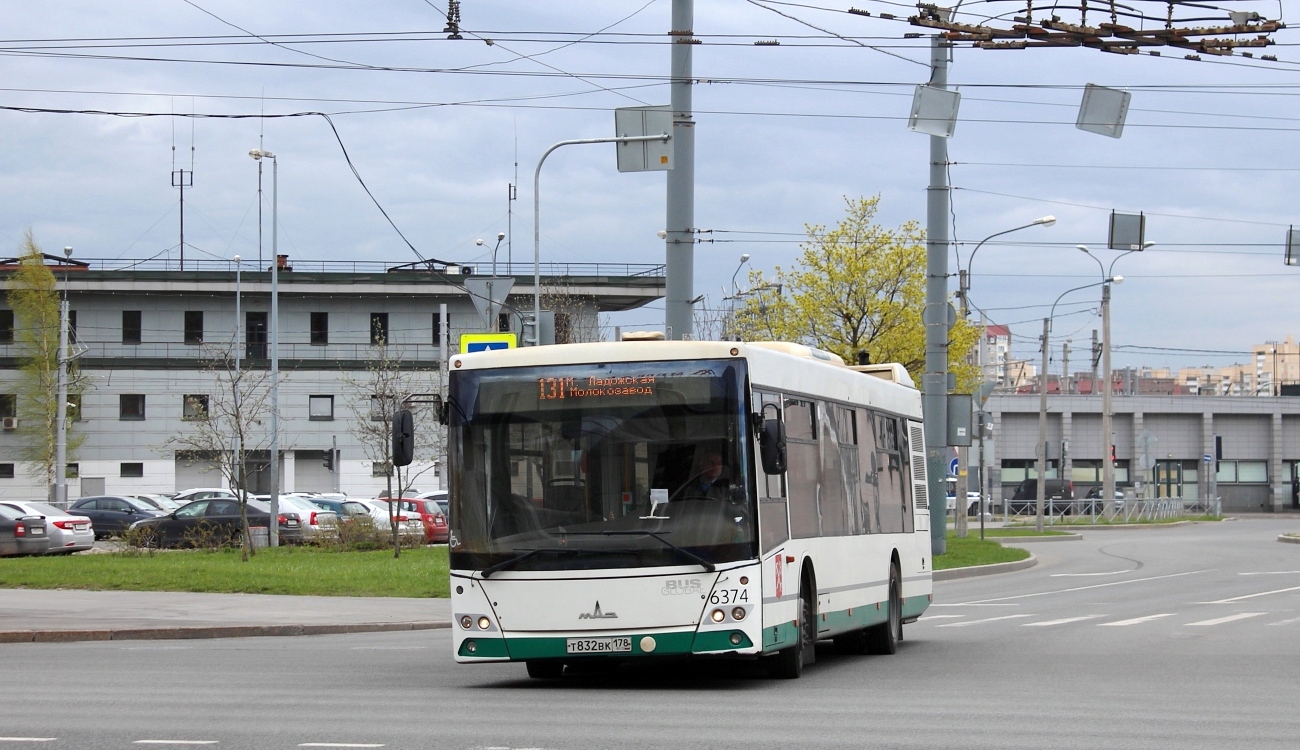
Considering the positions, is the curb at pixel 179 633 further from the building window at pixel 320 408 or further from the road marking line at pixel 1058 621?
the building window at pixel 320 408

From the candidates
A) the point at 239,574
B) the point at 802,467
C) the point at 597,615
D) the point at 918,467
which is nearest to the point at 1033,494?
the point at 239,574

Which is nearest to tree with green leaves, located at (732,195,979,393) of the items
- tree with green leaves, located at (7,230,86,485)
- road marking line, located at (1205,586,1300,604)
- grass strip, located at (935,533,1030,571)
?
grass strip, located at (935,533,1030,571)

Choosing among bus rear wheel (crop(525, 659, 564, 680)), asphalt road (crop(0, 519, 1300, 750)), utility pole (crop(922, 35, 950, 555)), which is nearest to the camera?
asphalt road (crop(0, 519, 1300, 750))

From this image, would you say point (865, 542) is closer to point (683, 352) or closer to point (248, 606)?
point (683, 352)

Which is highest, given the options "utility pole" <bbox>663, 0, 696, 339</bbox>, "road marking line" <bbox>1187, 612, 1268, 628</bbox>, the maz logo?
"utility pole" <bbox>663, 0, 696, 339</bbox>

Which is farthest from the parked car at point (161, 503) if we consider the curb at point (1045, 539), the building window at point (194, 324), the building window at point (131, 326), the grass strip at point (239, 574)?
the curb at point (1045, 539)

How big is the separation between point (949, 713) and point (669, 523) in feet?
8.94

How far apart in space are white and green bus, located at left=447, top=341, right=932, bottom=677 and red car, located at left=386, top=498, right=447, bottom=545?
28.5 meters

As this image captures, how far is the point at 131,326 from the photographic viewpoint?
71.6 metres

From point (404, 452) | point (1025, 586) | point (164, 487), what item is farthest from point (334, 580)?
point (164, 487)

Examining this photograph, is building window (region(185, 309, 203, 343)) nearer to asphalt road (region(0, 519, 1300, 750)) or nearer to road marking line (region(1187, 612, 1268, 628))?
asphalt road (region(0, 519, 1300, 750))

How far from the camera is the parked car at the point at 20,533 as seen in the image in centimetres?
3603

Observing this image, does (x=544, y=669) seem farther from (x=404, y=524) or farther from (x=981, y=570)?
(x=404, y=524)

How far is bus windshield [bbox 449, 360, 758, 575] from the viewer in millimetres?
12766
